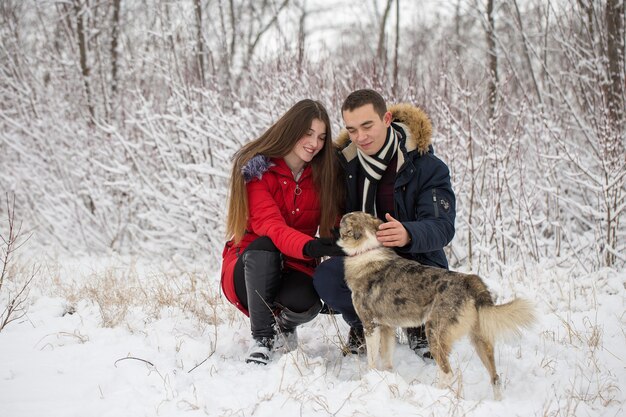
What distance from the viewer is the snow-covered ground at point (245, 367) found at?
237 cm

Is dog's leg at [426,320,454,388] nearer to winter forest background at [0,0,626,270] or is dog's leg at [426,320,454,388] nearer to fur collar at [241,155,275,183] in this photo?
fur collar at [241,155,275,183]

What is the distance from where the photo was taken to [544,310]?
399 cm

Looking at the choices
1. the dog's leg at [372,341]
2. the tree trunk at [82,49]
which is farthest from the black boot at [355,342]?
the tree trunk at [82,49]

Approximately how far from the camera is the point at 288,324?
3.37 metres

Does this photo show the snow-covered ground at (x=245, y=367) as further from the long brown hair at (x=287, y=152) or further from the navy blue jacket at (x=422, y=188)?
the long brown hair at (x=287, y=152)

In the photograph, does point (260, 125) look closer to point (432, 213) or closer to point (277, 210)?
point (277, 210)

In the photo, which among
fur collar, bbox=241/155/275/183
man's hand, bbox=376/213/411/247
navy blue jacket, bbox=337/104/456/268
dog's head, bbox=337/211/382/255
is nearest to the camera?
man's hand, bbox=376/213/411/247

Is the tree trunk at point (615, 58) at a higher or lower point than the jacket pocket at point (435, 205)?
higher

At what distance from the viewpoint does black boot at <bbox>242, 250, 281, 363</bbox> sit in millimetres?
3195

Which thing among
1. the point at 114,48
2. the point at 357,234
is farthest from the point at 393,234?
the point at 114,48

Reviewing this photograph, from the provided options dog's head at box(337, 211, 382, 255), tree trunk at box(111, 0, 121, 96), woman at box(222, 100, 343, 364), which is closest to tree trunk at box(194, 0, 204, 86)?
tree trunk at box(111, 0, 121, 96)

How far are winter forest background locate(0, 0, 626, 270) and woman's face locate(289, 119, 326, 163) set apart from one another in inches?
80.6

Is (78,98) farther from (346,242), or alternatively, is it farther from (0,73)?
(346,242)

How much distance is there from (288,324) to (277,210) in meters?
0.81
